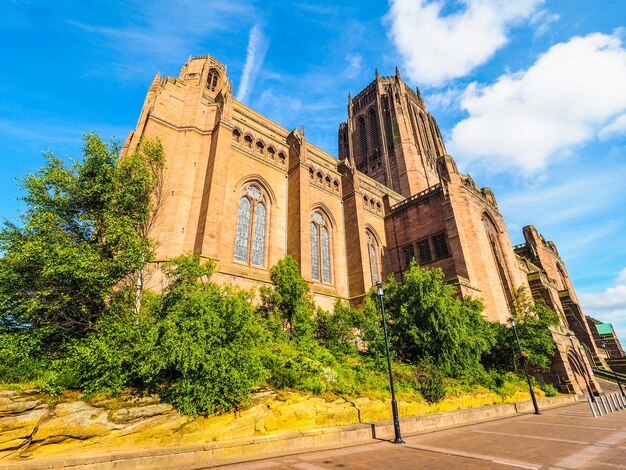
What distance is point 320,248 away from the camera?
77.0 feet

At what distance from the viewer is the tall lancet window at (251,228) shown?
1908cm

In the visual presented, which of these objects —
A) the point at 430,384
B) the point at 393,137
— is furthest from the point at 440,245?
the point at 393,137

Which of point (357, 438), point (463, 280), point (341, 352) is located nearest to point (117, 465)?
point (357, 438)

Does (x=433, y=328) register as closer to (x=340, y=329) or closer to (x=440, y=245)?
(x=340, y=329)

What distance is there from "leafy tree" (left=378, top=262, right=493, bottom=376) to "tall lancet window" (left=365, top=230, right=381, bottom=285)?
388 inches

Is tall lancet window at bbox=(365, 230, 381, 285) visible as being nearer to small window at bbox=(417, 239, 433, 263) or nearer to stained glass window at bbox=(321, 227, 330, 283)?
small window at bbox=(417, 239, 433, 263)

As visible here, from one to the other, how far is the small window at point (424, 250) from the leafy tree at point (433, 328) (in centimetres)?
846

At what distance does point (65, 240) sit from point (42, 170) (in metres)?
3.76

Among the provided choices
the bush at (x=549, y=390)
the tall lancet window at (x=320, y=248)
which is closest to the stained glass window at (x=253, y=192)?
the tall lancet window at (x=320, y=248)

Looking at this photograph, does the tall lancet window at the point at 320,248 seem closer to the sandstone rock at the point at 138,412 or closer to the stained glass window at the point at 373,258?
the stained glass window at the point at 373,258

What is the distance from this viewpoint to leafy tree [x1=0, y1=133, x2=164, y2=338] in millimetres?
10133

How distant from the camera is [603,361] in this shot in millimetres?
36656

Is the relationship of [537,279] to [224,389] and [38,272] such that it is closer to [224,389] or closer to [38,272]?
[224,389]

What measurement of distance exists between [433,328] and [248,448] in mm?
11196
